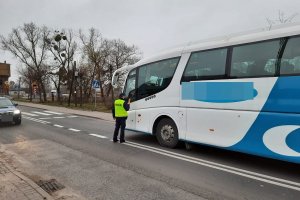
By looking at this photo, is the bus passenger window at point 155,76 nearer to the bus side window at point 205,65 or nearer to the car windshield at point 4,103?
the bus side window at point 205,65

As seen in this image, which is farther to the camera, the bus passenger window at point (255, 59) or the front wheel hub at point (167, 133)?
the front wheel hub at point (167, 133)

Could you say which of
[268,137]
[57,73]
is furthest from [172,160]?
[57,73]

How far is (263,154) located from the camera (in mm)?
7078

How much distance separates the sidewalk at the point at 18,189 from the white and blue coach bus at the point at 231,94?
4303 millimetres

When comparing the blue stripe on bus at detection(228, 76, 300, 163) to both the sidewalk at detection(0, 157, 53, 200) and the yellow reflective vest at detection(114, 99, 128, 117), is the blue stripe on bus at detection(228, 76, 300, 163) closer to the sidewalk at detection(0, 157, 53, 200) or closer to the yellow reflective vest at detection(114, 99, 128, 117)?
the sidewalk at detection(0, 157, 53, 200)

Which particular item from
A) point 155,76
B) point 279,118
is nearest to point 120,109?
point 155,76

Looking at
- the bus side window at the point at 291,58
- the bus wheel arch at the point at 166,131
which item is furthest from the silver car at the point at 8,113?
the bus side window at the point at 291,58

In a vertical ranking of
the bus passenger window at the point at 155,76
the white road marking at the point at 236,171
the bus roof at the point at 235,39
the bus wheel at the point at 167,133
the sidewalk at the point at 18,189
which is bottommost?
the sidewalk at the point at 18,189

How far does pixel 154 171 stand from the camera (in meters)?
7.30

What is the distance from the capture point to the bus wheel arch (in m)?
9.51

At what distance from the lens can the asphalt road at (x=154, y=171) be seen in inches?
232

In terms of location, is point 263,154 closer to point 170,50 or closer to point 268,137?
point 268,137

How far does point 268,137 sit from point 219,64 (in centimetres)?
215

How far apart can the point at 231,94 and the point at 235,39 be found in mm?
1297
